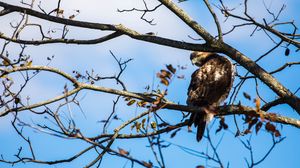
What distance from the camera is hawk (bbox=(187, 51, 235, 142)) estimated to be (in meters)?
6.39

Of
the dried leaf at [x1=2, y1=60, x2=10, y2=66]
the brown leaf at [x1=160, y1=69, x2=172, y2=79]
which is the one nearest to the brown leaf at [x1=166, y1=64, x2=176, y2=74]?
the brown leaf at [x1=160, y1=69, x2=172, y2=79]

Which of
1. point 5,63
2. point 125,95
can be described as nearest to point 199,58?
point 125,95

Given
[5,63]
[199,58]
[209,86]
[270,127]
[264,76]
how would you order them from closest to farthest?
[270,127] < [5,63] < [264,76] < [209,86] < [199,58]

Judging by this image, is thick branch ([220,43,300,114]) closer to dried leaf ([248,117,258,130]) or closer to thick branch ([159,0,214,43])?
thick branch ([159,0,214,43])

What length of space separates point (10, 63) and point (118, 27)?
148 centimetres

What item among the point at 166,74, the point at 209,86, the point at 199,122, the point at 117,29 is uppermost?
the point at 117,29

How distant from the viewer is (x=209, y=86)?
6.68 m

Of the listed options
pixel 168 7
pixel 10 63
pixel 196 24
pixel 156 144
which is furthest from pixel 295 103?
pixel 10 63

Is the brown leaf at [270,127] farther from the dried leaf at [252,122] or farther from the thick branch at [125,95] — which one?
the thick branch at [125,95]

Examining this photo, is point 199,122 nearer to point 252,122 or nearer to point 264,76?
point 264,76

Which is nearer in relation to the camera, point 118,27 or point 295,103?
point 295,103

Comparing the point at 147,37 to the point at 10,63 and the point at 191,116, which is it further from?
the point at 10,63

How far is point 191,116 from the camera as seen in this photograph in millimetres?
6227

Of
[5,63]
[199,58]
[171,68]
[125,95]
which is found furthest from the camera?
[199,58]
